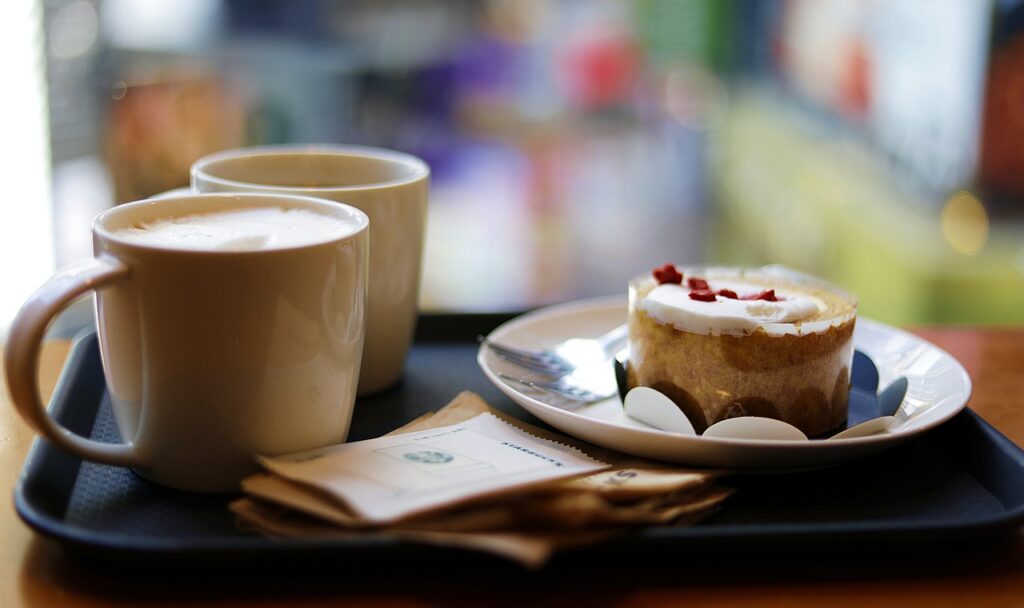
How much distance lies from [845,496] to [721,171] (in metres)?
2.21

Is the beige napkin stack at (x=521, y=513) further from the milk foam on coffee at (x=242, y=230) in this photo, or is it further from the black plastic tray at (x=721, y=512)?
the milk foam on coffee at (x=242, y=230)

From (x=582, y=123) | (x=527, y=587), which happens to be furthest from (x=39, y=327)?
(x=582, y=123)

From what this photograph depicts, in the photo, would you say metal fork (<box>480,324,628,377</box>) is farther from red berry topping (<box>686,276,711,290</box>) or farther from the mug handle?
the mug handle

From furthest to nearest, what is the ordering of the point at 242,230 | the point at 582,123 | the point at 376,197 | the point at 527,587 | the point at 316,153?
the point at 582,123, the point at 316,153, the point at 376,197, the point at 242,230, the point at 527,587

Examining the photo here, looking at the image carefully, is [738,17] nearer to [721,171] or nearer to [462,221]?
[721,171]

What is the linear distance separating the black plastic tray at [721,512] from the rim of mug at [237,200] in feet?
0.50

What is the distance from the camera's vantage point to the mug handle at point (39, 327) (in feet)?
1.85

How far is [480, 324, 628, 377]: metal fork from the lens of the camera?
837mm

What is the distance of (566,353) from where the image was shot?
876mm

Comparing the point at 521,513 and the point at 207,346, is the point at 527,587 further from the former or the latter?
the point at 207,346

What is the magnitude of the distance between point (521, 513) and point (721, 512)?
0.46ft

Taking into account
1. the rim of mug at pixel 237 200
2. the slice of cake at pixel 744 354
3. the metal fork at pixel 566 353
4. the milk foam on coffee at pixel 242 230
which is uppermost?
the rim of mug at pixel 237 200

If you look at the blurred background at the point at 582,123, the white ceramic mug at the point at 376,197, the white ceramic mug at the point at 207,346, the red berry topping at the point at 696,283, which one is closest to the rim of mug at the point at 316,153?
the white ceramic mug at the point at 376,197

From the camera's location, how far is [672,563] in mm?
566
